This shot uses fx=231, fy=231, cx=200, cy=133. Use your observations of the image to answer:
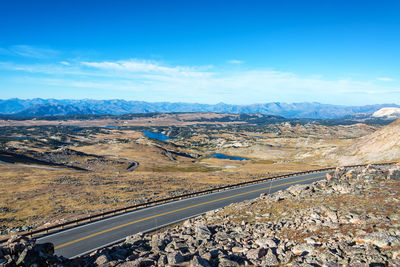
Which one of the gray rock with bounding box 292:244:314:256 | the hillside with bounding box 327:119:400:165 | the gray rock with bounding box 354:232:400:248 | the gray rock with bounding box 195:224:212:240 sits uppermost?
the gray rock with bounding box 354:232:400:248

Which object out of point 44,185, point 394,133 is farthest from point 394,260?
point 394,133

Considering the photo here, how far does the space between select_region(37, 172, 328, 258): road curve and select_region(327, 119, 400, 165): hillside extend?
5925cm

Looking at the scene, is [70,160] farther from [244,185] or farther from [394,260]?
[394,260]

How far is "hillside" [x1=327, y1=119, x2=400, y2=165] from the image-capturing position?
75.6 meters

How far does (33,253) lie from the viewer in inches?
460

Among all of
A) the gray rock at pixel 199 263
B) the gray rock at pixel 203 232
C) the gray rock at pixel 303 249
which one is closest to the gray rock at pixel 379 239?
the gray rock at pixel 303 249

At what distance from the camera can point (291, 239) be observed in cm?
1479

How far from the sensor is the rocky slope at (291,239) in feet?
38.1

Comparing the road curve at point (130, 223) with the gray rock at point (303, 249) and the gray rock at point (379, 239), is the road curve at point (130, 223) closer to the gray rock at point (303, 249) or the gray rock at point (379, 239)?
the gray rock at point (303, 249)

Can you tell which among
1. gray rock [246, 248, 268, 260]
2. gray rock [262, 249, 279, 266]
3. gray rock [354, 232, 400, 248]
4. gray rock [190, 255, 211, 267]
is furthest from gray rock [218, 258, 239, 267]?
gray rock [354, 232, 400, 248]

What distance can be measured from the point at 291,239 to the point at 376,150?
284 ft

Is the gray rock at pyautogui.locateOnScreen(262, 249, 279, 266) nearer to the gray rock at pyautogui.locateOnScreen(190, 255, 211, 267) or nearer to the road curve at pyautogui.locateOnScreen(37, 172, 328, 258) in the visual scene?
the gray rock at pyautogui.locateOnScreen(190, 255, 211, 267)

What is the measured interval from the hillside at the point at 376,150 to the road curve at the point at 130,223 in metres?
59.2

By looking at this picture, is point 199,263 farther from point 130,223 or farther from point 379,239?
point 130,223
